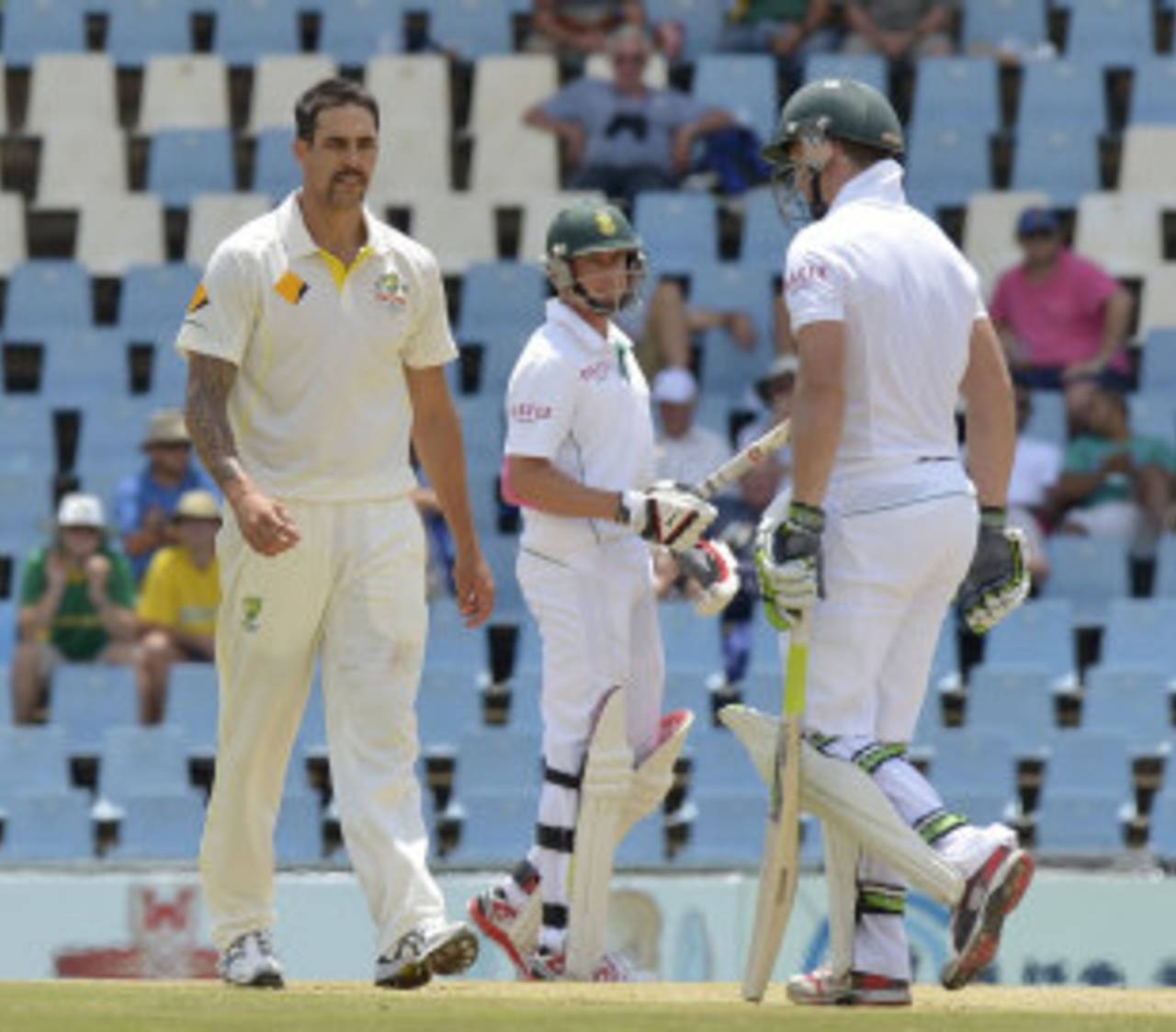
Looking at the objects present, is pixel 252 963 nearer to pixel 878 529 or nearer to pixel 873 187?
pixel 878 529

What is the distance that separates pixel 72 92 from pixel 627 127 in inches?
106

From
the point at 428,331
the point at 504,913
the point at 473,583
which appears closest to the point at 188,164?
the point at 504,913

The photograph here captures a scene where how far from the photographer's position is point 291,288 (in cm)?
839

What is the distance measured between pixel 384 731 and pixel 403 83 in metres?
8.88

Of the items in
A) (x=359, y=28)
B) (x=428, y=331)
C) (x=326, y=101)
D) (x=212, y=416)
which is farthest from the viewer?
(x=359, y=28)

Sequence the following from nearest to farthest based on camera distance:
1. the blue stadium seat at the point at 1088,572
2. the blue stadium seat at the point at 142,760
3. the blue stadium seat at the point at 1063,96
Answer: the blue stadium seat at the point at 142,760 < the blue stadium seat at the point at 1088,572 < the blue stadium seat at the point at 1063,96

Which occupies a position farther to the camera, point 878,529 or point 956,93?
point 956,93

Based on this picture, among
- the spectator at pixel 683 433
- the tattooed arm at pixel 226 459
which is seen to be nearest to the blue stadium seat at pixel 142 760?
the spectator at pixel 683 433

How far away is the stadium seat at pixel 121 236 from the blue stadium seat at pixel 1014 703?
463cm

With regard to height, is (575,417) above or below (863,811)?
above

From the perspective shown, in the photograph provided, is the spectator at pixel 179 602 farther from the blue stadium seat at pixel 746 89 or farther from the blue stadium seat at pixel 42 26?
the blue stadium seat at pixel 42 26

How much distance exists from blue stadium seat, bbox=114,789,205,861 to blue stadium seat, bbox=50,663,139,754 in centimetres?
63

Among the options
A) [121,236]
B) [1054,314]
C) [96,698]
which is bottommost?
[96,698]

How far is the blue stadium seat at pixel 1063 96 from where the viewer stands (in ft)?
55.0
